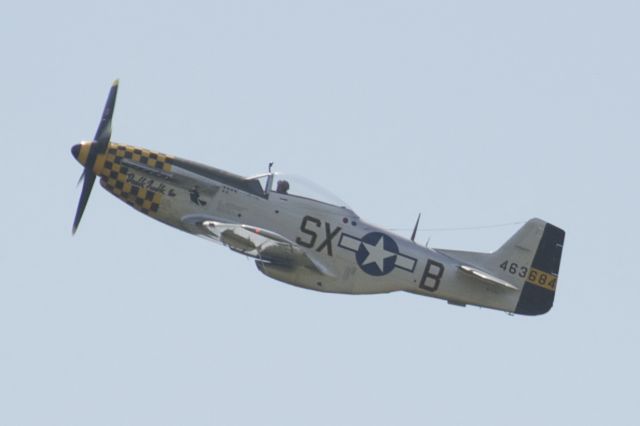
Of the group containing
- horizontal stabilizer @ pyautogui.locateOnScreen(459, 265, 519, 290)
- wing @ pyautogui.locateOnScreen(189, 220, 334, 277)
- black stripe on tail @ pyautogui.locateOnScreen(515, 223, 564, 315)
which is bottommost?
wing @ pyautogui.locateOnScreen(189, 220, 334, 277)

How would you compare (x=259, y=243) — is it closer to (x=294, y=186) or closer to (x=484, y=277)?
(x=294, y=186)

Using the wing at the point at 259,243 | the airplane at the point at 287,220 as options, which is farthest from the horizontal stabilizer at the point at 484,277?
the wing at the point at 259,243

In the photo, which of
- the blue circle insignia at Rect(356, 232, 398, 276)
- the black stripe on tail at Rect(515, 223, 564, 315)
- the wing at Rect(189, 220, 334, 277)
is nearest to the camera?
the wing at Rect(189, 220, 334, 277)

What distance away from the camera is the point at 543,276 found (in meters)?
22.2

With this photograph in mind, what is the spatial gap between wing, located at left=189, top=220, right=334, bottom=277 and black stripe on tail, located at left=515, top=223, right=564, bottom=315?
3745 mm

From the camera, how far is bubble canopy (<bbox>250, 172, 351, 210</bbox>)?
69.1 feet

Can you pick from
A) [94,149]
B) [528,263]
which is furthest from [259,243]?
[528,263]

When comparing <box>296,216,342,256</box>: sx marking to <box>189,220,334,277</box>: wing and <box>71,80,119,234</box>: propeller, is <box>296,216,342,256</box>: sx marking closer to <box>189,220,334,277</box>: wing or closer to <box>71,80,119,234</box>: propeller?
<box>189,220,334,277</box>: wing

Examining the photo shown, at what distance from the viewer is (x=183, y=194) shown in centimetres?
2108

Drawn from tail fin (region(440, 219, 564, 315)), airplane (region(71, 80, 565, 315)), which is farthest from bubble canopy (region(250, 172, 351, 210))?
tail fin (region(440, 219, 564, 315))

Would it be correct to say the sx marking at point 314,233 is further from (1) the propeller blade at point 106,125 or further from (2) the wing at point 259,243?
(1) the propeller blade at point 106,125

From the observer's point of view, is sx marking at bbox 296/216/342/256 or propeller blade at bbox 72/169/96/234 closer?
sx marking at bbox 296/216/342/256

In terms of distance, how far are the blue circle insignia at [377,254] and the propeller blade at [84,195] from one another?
4560 millimetres

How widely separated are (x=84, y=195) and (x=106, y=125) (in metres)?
1.28
